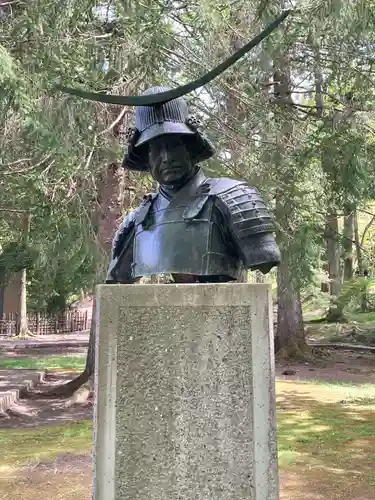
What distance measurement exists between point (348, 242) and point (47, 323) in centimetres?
1509

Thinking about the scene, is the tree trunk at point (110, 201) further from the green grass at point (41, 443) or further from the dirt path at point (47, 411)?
the green grass at point (41, 443)

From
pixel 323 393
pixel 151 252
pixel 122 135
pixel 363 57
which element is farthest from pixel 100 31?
pixel 323 393

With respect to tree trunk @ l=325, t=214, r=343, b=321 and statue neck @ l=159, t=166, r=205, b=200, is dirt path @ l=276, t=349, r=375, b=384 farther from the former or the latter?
statue neck @ l=159, t=166, r=205, b=200

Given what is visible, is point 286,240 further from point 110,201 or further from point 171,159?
point 171,159

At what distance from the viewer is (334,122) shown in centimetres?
726

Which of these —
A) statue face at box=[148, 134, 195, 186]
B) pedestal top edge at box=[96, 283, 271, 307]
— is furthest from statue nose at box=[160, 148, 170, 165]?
pedestal top edge at box=[96, 283, 271, 307]

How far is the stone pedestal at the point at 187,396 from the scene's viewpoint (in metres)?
2.32

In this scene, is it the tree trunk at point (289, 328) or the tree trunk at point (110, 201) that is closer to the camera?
the tree trunk at point (110, 201)

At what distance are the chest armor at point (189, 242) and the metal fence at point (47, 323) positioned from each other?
62.8 feet

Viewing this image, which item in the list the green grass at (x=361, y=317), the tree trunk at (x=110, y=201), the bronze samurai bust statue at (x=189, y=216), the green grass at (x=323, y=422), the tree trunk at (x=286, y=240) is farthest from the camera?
the green grass at (x=361, y=317)

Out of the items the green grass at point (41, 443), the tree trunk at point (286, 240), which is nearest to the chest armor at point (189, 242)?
the green grass at point (41, 443)

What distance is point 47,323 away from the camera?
23.6 m

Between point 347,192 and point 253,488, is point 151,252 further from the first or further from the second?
point 347,192

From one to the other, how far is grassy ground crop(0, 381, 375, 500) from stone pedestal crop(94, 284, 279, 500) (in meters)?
2.20
